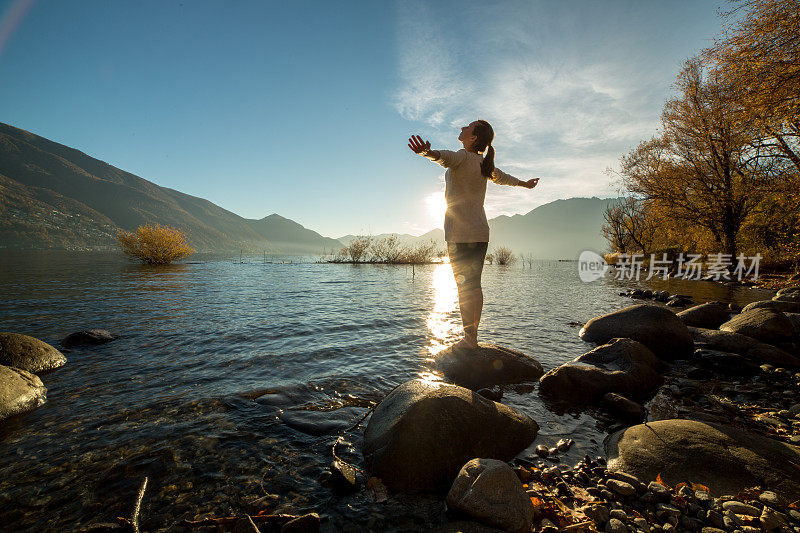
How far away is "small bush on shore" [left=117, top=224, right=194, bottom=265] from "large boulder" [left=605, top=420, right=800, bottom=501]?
1682 inches

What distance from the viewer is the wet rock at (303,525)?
7.26 ft

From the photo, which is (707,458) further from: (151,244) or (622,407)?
(151,244)

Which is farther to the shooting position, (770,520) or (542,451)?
(542,451)

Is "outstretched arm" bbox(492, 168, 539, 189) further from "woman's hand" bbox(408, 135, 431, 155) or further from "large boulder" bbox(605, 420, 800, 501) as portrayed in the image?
"large boulder" bbox(605, 420, 800, 501)

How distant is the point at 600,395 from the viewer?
16.0ft

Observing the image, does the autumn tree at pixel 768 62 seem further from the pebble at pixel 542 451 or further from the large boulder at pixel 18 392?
the large boulder at pixel 18 392

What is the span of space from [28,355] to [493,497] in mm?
7766

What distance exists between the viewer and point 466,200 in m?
5.28

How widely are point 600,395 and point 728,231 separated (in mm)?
28638

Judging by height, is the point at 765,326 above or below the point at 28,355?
above

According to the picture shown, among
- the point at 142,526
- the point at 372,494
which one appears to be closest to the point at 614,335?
the point at 372,494

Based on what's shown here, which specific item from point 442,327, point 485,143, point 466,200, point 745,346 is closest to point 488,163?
point 485,143

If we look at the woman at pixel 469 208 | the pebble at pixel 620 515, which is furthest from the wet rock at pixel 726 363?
the pebble at pixel 620 515

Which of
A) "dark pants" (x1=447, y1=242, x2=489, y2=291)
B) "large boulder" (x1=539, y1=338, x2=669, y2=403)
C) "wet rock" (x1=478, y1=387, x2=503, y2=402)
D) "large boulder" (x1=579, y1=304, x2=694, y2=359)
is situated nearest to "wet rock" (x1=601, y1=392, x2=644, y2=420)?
"large boulder" (x1=539, y1=338, x2=669, y2=403)
